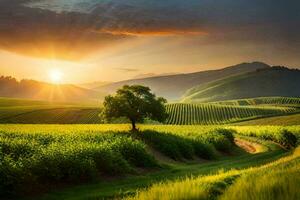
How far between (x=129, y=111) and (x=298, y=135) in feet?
98.8

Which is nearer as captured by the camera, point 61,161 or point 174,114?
point 61,161

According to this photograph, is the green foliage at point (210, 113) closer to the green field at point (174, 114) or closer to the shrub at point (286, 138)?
the green field at point (174, 114)

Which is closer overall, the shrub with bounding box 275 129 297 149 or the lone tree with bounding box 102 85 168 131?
the lone tree with bounding box 102 85 168 131

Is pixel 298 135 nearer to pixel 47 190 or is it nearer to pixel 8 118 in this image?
pixel 47 190

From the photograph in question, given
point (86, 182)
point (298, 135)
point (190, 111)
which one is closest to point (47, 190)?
point (86, 182)

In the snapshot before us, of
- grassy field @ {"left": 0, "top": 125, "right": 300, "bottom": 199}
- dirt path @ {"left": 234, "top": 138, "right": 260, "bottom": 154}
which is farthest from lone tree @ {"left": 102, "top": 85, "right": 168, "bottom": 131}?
grassy field @ {"left": 0, "top": 125, "right": 300, "bottom": 199}

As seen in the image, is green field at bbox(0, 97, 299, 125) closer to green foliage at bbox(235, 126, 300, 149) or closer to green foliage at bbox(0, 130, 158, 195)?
green foliage at bbox(235, 126, 300, 149)

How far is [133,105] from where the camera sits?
63.2m

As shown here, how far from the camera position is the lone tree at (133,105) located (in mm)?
62312

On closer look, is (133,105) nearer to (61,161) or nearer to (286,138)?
(286,138)

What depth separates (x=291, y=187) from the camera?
9.68 meters

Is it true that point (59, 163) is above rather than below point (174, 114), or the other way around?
below

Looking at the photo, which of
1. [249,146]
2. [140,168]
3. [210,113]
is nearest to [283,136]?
[249,146]

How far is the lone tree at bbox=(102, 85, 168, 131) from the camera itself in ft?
204
